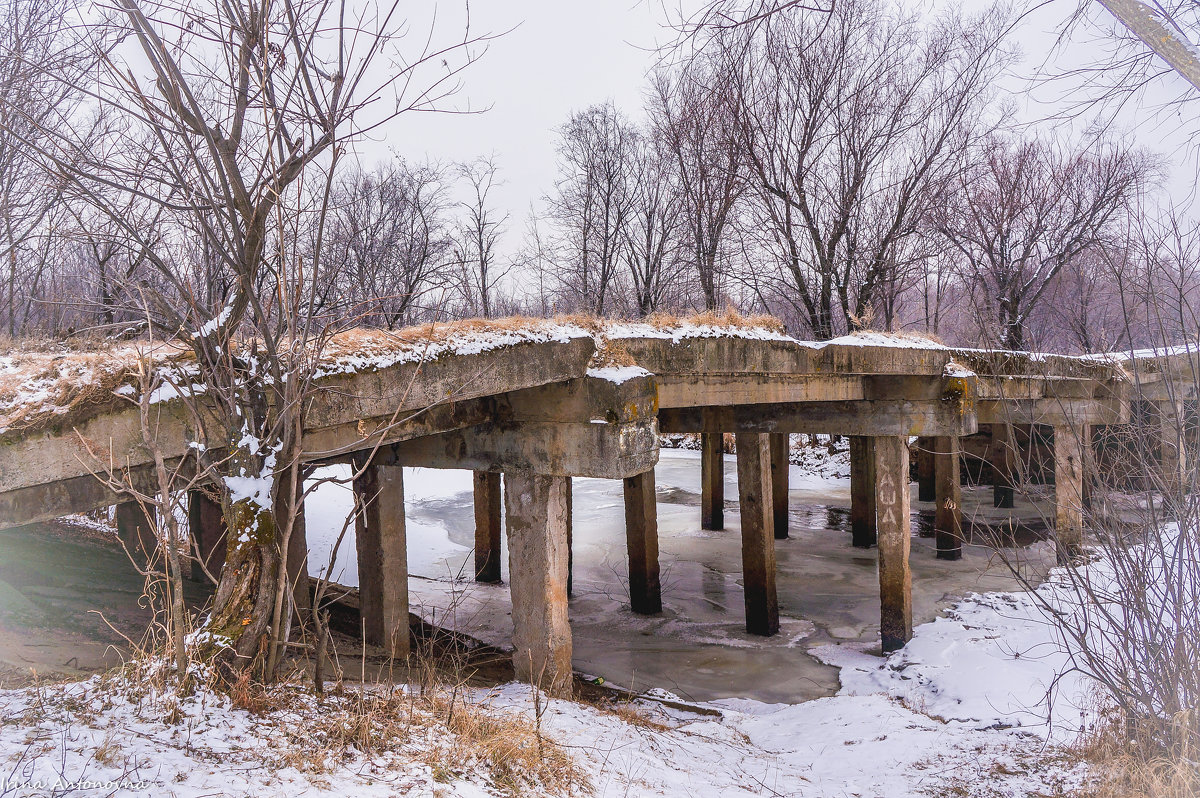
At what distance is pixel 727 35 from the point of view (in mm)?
3975

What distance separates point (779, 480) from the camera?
16.1m

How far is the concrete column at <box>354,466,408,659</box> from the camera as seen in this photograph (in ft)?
25.5

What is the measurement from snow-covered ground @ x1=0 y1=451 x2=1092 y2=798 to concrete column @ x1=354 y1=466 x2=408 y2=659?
0.79 metres

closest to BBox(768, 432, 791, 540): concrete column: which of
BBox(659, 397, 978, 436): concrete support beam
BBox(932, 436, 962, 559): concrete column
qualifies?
BBox(932, 436, 962, 559): concrete column

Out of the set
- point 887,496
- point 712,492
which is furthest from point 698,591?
point 712,492

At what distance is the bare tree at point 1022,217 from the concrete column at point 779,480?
739cm

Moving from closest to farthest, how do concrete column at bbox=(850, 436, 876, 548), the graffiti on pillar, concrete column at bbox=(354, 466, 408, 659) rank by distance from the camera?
concrete column at bbox=(354, 466, 408, 659) < the graffiti on pillar < concrete column at bbox=(850, 436, 876, 548)

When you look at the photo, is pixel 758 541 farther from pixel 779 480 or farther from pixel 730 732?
pixel 779 480

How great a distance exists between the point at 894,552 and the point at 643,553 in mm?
3469

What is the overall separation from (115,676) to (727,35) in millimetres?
4346

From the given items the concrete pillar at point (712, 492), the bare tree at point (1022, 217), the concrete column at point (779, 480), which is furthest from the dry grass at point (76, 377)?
the bare tree at point (1022, 217)

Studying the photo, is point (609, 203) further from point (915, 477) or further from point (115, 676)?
point (115, 676)

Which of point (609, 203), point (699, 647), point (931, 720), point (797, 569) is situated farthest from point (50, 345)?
point (609, 203)

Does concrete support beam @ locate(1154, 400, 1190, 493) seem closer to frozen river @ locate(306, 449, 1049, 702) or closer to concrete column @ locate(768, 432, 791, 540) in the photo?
frozen river @ locate(306, 449, 1049, 702)
